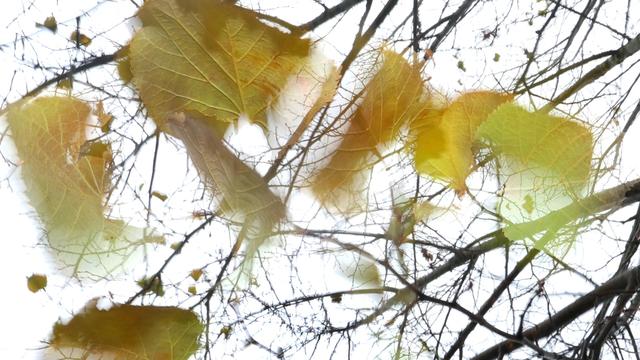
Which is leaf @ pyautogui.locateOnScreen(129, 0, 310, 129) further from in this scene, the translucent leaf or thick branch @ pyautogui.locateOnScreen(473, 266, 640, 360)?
thick branch @ pyautogui.locateOnScreen(473, 266, 640, 360)

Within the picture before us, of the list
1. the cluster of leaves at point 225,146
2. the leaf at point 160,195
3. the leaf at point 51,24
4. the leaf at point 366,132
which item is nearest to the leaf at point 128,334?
the cluster of leaves at point 225,146

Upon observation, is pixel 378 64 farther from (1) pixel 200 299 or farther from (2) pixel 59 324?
(2) pixel 59 324

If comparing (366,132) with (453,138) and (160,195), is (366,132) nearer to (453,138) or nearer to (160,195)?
(453,138)

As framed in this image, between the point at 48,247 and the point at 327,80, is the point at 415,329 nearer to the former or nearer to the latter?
the point at 327,80

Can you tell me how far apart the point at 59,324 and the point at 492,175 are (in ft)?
2.03

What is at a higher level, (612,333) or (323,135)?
(323,135)

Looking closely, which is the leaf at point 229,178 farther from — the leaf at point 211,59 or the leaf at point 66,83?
the leaf at point 66,83

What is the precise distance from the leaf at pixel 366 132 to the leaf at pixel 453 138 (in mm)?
37

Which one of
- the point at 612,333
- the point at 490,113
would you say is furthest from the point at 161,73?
the point at 612,333

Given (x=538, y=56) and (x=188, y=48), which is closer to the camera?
(x=188, y=48)

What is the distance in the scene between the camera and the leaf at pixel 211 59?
31.8 inches

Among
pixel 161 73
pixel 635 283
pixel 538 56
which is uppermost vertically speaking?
pixel 538 56

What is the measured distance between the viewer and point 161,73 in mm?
825

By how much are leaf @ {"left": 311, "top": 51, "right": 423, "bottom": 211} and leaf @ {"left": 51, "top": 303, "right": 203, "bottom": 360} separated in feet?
0.89
